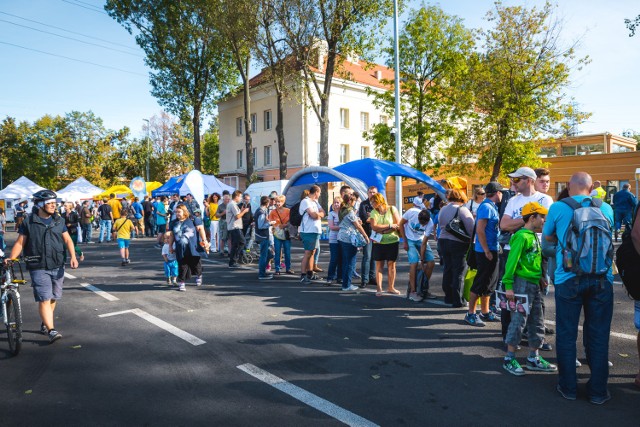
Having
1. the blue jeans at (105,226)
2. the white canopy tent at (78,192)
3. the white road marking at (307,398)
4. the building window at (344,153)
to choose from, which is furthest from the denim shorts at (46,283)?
the building window at (344,153)

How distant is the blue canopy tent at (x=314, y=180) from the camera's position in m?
13.1

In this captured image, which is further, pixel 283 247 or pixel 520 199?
pixel 283 247

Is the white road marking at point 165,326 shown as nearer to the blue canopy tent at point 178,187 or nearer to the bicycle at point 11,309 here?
the bicycle at point 11,309

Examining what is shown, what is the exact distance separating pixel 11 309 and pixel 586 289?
20.2ft

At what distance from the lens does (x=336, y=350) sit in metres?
5.13

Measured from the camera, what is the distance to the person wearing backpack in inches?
148

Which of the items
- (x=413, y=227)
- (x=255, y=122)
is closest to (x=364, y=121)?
(x=255, y=122)

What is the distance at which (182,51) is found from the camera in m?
31.5

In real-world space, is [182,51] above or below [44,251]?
above

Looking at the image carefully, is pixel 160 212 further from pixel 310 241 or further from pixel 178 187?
pixel 310 241

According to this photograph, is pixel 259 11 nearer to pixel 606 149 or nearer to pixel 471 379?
pixel 471 379

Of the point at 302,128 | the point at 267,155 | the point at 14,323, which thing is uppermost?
the point at 302,128

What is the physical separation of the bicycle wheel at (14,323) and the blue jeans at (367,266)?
5.72m

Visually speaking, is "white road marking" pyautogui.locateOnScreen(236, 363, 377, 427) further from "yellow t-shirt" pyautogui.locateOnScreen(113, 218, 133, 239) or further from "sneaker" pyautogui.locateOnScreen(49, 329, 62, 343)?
"yellow t-shirt" pyautogui.locateOnScreen(113, 218, 133, 239)
